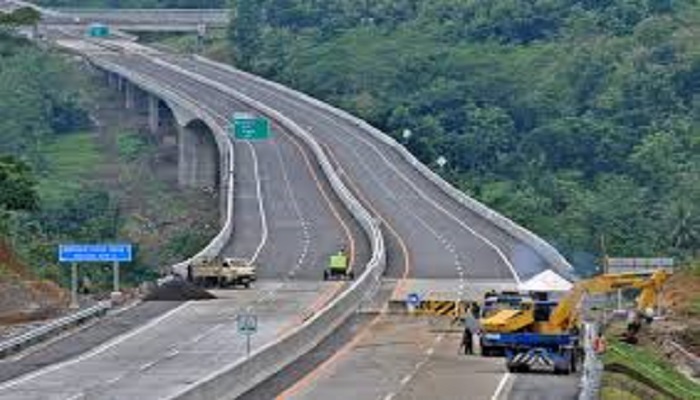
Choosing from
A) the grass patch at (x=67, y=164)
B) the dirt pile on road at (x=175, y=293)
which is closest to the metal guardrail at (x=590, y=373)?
the dirt pile on road at (x=175, y=293)

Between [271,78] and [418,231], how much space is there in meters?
84.5

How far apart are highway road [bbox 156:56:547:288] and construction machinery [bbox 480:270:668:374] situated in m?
27.1

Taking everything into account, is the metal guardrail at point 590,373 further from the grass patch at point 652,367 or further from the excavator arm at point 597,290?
the grass patch at point 652,367

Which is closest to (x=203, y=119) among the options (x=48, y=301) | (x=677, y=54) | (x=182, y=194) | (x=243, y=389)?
(x=182, y=194)

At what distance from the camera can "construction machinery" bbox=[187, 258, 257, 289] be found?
8444 centimetres

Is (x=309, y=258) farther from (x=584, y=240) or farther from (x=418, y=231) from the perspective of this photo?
(x=584, y=240)

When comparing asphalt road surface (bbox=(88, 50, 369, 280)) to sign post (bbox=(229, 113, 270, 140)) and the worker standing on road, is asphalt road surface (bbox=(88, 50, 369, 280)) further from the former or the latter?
the worker standing on road

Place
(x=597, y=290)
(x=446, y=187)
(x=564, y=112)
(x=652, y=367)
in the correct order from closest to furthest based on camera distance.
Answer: (x=597, y=290) → (x=652, y=367) → (x=446, y=187) → (x=564, y=112)

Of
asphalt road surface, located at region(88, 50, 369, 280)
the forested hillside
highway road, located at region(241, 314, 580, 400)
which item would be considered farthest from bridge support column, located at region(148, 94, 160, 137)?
highway road, located at region(241, 314, 580, 400)

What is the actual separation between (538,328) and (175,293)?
2487 cm

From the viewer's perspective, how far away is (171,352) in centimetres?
6153

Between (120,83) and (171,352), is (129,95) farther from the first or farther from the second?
(171,352)

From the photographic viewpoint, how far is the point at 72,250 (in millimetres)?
73875

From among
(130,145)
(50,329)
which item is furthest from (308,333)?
(130,145)
